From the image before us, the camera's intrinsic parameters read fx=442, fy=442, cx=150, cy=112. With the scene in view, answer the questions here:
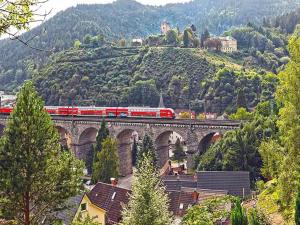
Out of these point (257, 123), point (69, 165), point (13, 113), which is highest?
point (13, 113)

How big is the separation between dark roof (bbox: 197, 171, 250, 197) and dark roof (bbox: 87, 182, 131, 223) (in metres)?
8.14

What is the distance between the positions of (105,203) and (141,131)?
27.6 metres

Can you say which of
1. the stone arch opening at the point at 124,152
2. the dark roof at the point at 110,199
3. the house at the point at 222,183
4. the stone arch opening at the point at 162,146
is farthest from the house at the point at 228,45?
the dark roof at the point at 110,199

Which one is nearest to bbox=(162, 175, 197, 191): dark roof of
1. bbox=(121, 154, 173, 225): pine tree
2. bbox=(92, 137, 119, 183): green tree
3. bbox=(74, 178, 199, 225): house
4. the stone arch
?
bbox=(74, 178, 199, 225): house

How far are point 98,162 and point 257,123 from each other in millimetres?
17052

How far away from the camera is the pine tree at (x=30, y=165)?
1588 cm

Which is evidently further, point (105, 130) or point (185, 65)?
point (185, 65)

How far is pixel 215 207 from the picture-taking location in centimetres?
1709

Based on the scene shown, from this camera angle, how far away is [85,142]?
2506 inches

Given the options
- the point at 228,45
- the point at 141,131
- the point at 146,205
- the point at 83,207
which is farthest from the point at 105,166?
the point at 228,45

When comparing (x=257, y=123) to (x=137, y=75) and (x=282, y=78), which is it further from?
(x=137, y=75)

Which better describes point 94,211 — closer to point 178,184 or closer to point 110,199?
point 110,199

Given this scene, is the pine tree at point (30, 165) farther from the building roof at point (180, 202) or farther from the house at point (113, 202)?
the building roof at point (180, 202)

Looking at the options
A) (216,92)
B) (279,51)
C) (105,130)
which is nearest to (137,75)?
(216,92)
